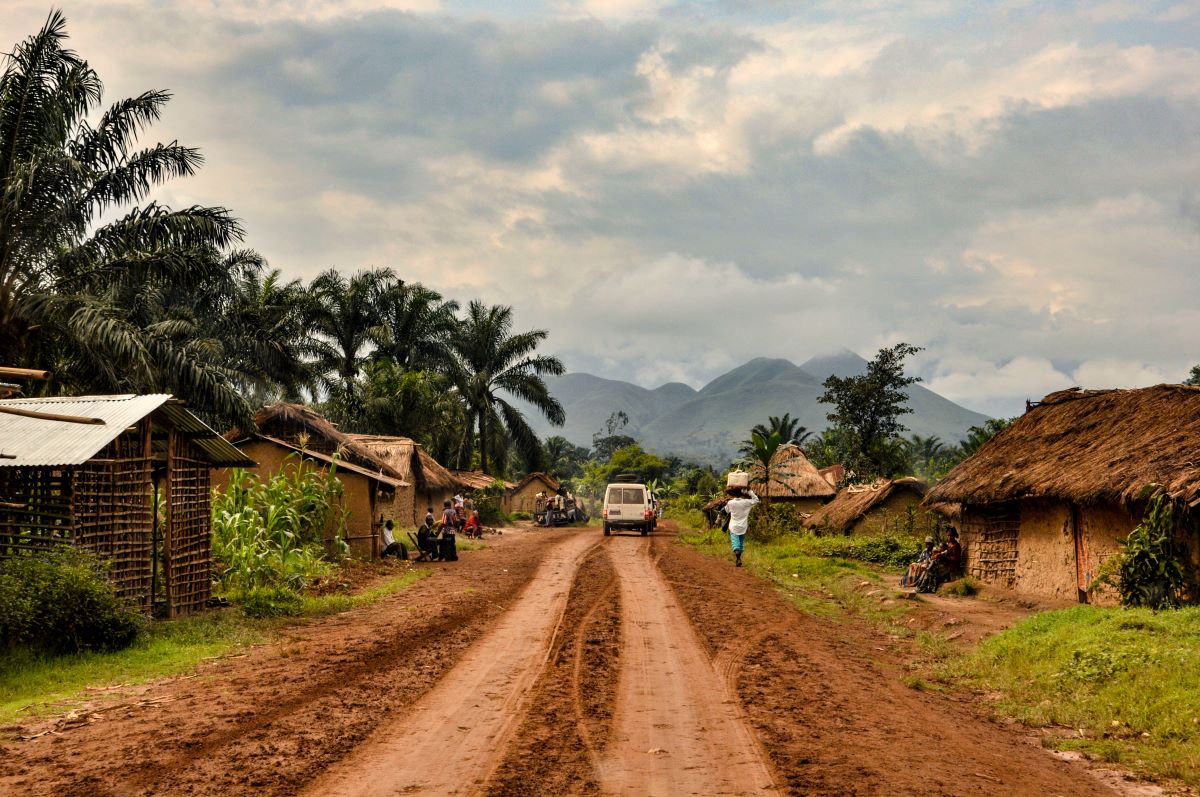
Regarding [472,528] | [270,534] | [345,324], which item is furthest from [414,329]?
[270,534]

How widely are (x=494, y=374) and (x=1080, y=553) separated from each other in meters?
37.8

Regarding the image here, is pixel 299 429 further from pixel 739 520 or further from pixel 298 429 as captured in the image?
pixel 739 520

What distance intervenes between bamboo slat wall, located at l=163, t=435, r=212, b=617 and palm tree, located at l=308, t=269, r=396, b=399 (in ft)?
101

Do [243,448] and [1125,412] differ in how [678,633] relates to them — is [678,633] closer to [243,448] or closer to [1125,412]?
[1125,412]

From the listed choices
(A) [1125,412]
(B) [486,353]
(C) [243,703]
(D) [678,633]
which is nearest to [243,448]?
(D) [678,633]

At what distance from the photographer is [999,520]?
62.1 ft

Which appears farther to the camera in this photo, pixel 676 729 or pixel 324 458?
pixel 324 458

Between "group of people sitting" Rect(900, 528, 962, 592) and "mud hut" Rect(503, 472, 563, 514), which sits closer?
"group of people sitting" Rect(900, 528, 962, 592)

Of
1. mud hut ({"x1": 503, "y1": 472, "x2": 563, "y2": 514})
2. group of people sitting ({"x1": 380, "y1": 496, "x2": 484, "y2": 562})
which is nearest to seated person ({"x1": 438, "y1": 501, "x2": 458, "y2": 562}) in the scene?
group of people sitting ({"x1": 380, "y1": 496, "x2": 484, "y2": 562})

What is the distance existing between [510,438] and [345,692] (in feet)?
147

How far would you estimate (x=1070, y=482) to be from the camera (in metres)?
15.5

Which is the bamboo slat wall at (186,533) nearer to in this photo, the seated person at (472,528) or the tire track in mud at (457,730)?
the tire track in mud at (457,730)

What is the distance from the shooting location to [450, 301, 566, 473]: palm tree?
5047cm

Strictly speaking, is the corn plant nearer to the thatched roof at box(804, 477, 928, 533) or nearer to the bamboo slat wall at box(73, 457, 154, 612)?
the bamboo slat wall at box(73, 457, 154, 612)
